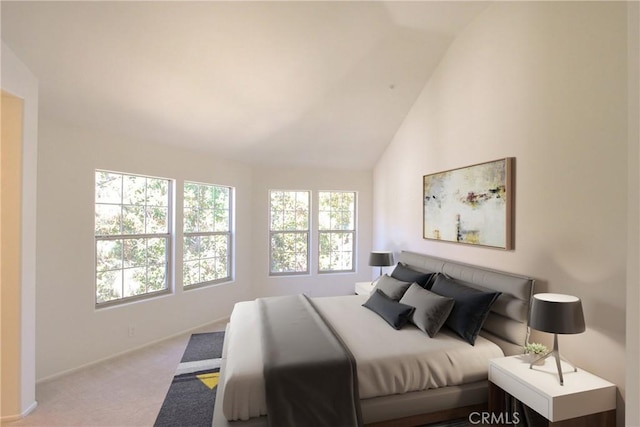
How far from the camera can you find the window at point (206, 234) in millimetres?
4203

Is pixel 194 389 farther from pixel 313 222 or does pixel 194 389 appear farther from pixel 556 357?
pixel 313 222

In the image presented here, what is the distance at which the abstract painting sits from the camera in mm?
2617

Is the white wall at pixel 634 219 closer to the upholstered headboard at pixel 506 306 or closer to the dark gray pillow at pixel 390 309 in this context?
the upholstered headboard at pixel 506 306

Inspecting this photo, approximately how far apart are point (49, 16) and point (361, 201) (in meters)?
4.26

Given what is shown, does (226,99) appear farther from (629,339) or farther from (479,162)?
(629,339)

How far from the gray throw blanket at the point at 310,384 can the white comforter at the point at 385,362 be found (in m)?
0.08

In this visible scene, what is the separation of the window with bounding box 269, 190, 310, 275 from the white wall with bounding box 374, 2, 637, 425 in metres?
2.56

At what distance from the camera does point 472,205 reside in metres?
2.96

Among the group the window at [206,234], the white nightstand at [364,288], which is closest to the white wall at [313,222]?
the window at [206,234]

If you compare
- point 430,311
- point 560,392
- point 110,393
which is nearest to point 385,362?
point 430,311

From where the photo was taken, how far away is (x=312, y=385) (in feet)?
6.11

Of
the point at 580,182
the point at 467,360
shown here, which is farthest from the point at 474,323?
the point at 580,182

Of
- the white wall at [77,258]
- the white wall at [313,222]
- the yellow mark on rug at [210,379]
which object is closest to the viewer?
the yellow mark on rug at [210,379]

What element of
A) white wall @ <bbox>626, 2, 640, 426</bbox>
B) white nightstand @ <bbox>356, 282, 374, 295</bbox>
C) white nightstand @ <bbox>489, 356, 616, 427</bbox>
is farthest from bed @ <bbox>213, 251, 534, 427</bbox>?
white nightstand @ <bbox>356, 282, 374, 295</bbox>
